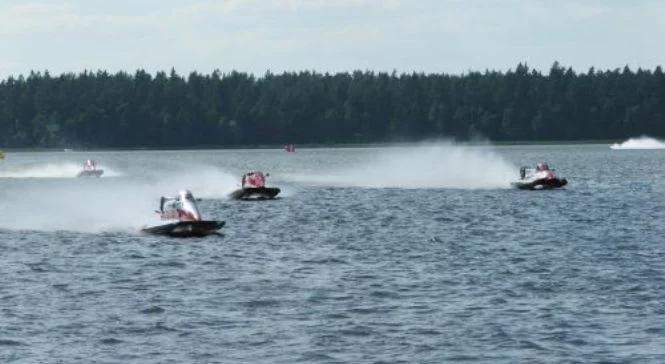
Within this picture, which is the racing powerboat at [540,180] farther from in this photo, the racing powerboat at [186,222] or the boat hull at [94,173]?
the boat hull at [94,173]

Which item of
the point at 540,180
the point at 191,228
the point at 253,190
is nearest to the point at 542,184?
the point at 540,180

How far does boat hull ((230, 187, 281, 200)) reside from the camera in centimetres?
9675

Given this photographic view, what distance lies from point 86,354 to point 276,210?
5582 cm

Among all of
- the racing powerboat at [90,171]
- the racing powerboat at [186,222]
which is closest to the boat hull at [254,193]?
the racing powerboat at [186,222]

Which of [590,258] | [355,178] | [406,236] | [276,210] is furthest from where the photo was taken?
[355,178]

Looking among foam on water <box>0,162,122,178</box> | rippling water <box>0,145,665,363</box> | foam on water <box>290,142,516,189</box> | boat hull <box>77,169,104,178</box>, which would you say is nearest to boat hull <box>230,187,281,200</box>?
rippling water <box>0,145,665,363</box>

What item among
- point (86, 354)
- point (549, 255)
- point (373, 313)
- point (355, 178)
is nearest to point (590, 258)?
point (549, 255)

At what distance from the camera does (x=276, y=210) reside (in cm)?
8975

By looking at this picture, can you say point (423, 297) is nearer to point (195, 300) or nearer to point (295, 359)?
point (195, 300)

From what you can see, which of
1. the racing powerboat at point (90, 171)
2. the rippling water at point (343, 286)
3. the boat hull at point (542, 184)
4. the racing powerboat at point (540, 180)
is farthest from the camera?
the racing powerboat at point (90, 171)

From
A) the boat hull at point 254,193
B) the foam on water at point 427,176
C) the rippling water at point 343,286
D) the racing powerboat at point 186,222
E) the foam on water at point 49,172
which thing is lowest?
the foam on water at point 49,172

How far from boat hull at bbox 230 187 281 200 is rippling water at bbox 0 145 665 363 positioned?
3.69 m

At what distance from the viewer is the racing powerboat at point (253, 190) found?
96.8 m

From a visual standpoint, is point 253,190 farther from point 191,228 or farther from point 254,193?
point 191,228
